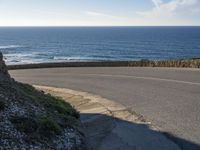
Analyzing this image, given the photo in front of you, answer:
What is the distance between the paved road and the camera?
37.9 feet

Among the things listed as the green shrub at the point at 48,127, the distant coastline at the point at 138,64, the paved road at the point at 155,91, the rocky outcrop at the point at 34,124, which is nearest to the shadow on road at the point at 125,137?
the paved road at the point at 155,91

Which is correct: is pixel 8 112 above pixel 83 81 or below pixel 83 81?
above

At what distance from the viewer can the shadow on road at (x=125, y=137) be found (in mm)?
9695

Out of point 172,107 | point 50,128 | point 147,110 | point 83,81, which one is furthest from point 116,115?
point 83,81

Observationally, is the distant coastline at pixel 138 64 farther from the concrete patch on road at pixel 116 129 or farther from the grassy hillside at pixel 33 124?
the grassy hillside at pixel 33 124

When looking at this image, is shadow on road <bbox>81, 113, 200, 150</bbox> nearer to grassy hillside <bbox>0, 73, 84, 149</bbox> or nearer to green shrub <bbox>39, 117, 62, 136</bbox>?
grassy hillside <bbox>0, 73, 84, 149</bbox>

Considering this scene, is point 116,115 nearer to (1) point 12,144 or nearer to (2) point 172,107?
(2) point 172,107

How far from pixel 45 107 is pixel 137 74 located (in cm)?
1276

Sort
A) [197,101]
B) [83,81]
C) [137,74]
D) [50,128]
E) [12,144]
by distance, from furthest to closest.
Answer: [137,74]
[83,81]
[197,101]
[50,128]
[12,144]

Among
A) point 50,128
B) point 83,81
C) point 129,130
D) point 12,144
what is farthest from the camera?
point 83,81

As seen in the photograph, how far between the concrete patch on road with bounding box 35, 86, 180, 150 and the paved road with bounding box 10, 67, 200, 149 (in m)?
0.40

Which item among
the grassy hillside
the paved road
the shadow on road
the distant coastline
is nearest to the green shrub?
the grassy hillside

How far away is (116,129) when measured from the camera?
444 inches

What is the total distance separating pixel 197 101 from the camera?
14766 millimetres
